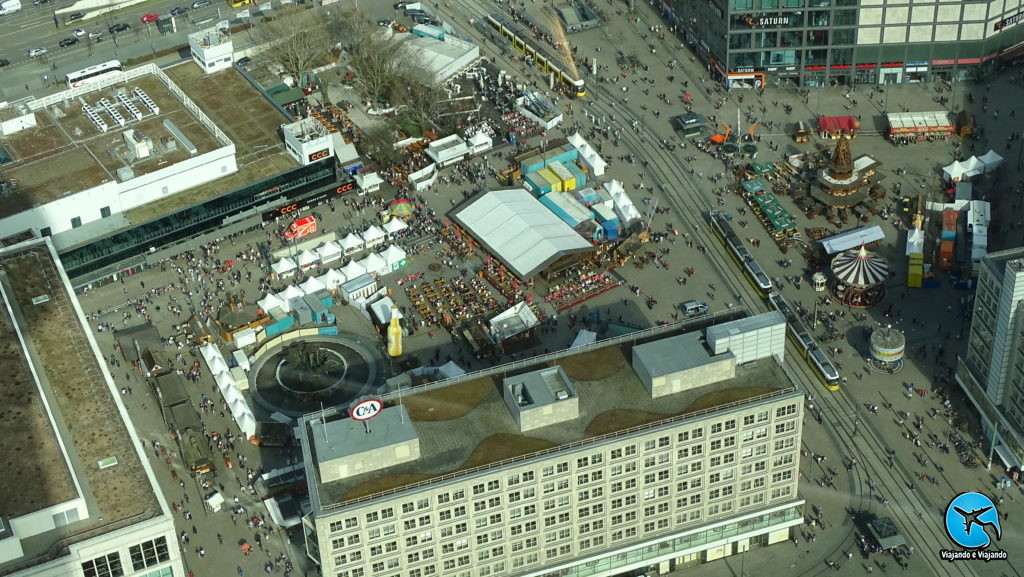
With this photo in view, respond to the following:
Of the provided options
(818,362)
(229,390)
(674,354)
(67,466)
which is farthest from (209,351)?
(818,362)

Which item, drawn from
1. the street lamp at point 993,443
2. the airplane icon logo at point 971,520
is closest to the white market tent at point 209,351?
the airplane icon logo at point 971,520

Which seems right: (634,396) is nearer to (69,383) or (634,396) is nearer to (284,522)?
(284,522)

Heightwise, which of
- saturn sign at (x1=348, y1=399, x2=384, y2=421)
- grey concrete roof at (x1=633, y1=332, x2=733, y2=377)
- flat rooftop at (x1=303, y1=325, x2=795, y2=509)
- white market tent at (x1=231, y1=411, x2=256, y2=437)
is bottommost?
white market tent at (x1=231, y1=411, x2=256, y2=437)

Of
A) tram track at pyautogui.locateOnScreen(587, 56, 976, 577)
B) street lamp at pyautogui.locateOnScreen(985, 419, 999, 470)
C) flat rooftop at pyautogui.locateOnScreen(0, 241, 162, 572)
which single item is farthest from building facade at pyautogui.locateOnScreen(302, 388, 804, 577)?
street lamp at pyautogui.locateOnScreen(985, 419, 999, 470)

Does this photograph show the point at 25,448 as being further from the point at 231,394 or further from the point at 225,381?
the point at 225,381

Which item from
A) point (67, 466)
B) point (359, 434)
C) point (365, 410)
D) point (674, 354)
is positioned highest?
point (67, 466)

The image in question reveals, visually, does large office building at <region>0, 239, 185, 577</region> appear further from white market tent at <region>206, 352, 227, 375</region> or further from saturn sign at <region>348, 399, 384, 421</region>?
white market tent at <region>206, 352, 227, 375</region>
